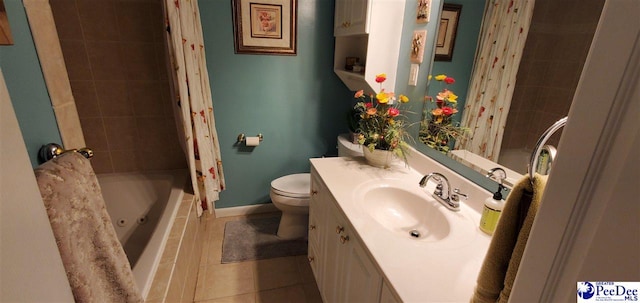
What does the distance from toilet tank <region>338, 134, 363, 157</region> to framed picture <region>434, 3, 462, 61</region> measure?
822 millimetres

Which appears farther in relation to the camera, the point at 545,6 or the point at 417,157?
the point at 417,157

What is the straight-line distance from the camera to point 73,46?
1726mm

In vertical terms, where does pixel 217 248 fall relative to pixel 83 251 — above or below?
below

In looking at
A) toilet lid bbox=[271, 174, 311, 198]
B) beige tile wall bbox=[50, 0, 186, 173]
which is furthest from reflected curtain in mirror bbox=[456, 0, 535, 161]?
beige tile wall bbox=[50, 0, 186, 173]

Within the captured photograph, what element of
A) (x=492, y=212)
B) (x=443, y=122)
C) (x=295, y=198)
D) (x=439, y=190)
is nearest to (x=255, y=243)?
(x=295, y=198)

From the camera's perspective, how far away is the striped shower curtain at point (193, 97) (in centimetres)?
153

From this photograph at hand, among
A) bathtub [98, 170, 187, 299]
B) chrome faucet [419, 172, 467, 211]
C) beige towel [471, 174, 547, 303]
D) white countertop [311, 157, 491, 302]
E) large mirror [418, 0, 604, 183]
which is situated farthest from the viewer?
bathtub [98, 170, 187, 299]

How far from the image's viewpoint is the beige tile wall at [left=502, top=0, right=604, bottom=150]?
0.82 metres

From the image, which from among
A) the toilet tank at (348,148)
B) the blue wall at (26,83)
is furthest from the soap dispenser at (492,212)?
the blue wall at (26,83)

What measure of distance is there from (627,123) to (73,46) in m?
2.40

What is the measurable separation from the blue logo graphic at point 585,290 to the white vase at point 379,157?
1134 millimetres

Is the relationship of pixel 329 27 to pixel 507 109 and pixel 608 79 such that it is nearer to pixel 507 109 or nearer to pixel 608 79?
pixel 507 109

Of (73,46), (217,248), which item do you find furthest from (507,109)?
(73,46)

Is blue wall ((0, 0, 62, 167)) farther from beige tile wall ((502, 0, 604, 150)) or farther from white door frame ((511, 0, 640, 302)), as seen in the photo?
beige tile wall ((502, 0, 604, 150))
